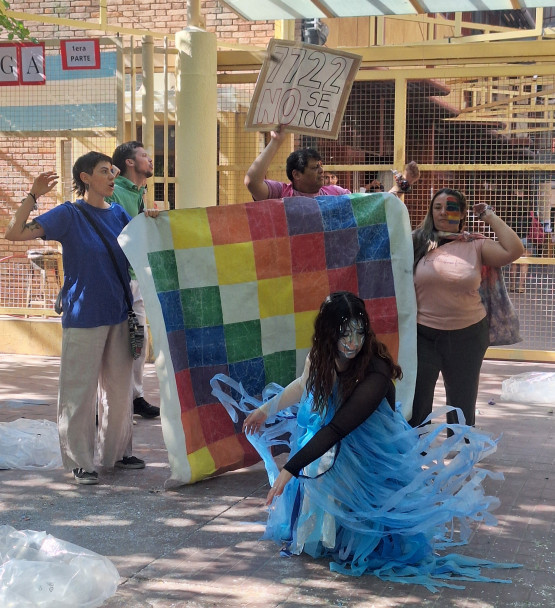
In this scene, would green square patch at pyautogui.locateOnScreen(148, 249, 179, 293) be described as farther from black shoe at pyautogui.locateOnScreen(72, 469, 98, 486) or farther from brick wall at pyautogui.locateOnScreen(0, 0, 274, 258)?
brick wall at pyautogui.locateOnScreen(0, 0, 274, 258)

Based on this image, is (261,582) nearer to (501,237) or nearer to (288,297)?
(288,297)

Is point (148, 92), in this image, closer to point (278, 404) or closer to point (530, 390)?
point (530, 390)

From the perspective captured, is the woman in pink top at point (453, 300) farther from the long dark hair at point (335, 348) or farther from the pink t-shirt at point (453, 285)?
the long dark hair at point (335, 348)

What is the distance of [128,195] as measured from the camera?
6.85 m

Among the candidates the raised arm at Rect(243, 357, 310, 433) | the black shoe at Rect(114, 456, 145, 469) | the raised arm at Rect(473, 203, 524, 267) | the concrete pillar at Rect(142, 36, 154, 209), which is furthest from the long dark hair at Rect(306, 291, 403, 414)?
the concrete pillar at Rect(142, 36, 154, 209)

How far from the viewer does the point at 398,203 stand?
595 centimetres

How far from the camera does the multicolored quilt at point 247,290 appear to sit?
5473 millimetres

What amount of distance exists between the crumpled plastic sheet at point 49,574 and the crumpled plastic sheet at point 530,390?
5015mm

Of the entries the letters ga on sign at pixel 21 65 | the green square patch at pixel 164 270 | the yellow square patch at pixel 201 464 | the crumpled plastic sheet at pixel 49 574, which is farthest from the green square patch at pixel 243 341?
the letters ga on sign at pixel 21 65

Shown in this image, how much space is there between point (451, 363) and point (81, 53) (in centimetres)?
592

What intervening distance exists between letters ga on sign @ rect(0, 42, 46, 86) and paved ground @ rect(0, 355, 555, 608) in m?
4.71

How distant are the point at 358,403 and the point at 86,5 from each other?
12.8 meters

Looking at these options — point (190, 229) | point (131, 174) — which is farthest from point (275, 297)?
point (131, 174)

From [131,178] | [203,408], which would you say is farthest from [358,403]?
[131,178]
